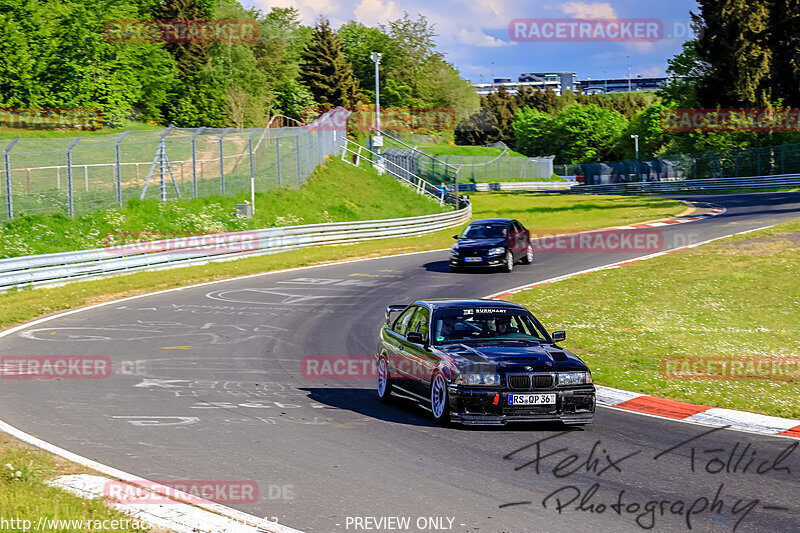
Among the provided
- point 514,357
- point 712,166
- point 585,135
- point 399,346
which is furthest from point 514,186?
point 514,357

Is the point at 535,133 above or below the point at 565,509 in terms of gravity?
above

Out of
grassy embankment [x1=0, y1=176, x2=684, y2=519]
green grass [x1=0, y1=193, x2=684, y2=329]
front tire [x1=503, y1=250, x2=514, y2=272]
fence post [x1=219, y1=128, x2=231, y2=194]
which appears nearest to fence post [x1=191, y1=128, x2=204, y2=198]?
fence post [x1=219, y1=128, x2=231, y2=194]

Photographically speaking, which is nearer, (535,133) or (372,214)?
(372,214)

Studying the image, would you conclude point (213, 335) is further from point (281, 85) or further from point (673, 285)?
point (281, 85)

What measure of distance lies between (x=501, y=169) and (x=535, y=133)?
38.5 meters

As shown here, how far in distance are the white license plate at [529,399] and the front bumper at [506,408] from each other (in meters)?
0.03

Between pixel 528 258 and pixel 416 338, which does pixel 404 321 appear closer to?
pixel 416 338

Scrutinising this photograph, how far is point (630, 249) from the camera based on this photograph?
30.8 metres

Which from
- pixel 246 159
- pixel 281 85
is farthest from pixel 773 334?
pixel 281 85

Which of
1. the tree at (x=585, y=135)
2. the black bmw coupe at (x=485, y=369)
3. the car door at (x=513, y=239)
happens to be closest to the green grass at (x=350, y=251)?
the car door at (x=513, y=239)

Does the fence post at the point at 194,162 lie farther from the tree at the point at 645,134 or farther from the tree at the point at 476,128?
the tree at the point at 476,128

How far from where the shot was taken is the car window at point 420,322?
10727mm

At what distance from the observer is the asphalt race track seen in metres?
6.49

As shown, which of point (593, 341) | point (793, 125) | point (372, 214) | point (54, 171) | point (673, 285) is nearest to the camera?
point (593, 341)
